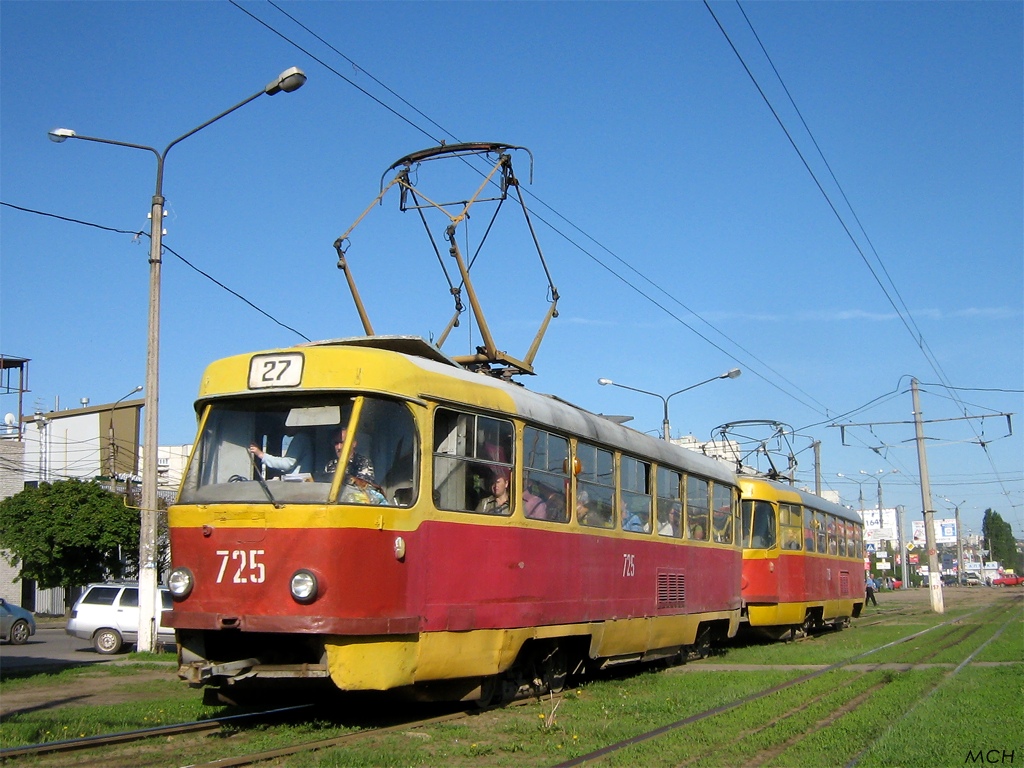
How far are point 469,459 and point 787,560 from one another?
43.0 ft

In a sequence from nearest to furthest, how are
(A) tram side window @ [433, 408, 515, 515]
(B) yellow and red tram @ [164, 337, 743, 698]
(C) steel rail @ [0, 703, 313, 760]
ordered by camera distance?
(C) steel rail @ [0, 703, 313, 760] → (B) yellow and red tram @ [164, 337, 743, 698] → (A) tram side window @ [433, 408, 515, 515]

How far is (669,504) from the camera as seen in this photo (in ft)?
45.6

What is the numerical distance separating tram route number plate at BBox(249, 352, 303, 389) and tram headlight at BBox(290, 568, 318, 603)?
1558mm

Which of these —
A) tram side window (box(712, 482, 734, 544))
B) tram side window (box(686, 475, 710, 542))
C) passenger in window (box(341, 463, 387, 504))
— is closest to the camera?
passenger in window (box(341, 463, 387, 504))

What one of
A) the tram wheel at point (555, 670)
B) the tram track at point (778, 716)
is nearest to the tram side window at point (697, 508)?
the tram track at point (778, 716)

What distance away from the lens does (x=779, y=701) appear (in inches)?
409

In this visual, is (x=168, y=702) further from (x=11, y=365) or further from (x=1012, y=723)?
(x=11, y=365)

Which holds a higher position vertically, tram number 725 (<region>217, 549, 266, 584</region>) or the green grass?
tram number 725 (<region>217, 549, 266, 584</region>)

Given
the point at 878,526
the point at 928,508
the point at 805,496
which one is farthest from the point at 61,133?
the point at 878,526

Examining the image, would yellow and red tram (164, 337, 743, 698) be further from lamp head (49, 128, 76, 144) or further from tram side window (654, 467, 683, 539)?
lamp head (49, 128, 76, 144)

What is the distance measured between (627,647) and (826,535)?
1344 centimetres

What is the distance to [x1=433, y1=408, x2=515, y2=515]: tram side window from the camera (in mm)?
8906

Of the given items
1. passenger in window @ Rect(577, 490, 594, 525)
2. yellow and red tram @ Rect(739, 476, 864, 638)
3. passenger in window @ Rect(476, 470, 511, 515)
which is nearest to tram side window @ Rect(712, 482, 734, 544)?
yellow and red tram @ Rect(739, 476, 864, 638)

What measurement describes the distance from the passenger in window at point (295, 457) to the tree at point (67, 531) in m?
28.1
